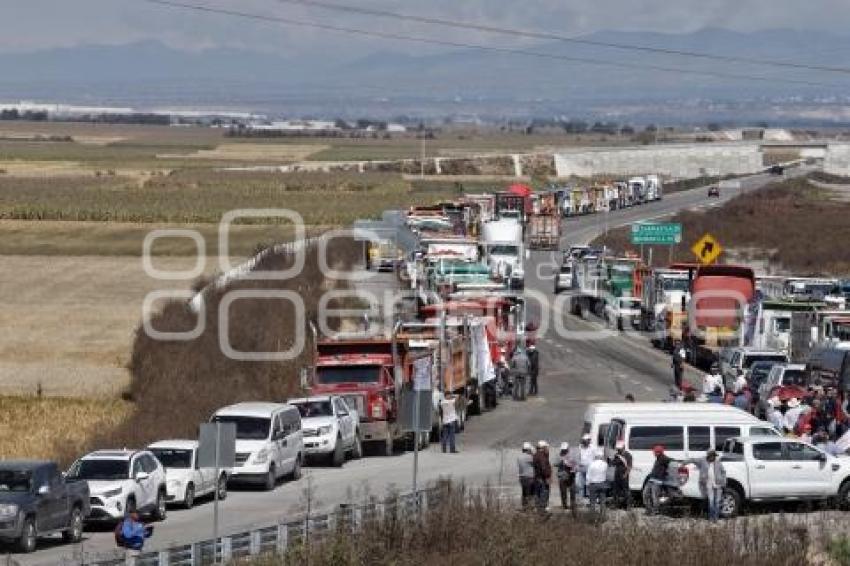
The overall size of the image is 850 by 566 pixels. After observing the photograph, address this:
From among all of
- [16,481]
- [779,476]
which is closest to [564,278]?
[779,476]

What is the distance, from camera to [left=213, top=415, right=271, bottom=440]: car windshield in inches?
1377

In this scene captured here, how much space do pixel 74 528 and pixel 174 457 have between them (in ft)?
15.1

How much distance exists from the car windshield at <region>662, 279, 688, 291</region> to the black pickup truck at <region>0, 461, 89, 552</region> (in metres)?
39.1

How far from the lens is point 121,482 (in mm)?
29797

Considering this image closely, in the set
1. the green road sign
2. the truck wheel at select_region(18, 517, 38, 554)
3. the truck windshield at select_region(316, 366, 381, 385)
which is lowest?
the truck wheel at select_region(18, 517, 38, 554)

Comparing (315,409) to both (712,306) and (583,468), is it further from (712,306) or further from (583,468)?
(712,306)

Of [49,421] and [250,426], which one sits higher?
[250,426]

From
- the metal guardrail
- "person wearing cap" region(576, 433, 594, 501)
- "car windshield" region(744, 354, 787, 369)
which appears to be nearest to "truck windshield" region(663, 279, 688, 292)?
"car windshield" region(744, 354, 787, 369)

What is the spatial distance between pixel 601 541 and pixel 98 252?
71.5 metres

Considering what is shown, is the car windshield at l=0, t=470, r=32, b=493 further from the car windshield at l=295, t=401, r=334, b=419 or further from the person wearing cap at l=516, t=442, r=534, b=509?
the car windshield at l=295, t=401, r=334, b=419

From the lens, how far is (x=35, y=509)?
88.8ft

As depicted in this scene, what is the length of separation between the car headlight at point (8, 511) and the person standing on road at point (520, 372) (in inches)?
949

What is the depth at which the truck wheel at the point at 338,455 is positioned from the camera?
3812cm

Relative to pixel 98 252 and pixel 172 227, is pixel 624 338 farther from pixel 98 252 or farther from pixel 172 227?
pixel 172 227
